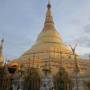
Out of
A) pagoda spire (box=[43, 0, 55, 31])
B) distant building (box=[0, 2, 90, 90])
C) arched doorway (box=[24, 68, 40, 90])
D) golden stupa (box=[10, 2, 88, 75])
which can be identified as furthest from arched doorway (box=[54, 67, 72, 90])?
pagoda spire (box=[43, 0, 55, 31])

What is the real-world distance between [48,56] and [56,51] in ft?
10.2

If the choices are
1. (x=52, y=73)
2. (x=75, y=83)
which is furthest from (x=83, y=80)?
(x=52, y=73)

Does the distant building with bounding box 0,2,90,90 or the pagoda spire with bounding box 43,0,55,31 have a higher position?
the pagoda spire with bounding box 43,0,55,31

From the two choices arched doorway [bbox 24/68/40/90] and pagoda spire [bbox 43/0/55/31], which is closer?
arched doorway [bbox 24/68/40/90]

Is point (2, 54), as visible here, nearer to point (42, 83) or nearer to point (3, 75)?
point (3, 75)

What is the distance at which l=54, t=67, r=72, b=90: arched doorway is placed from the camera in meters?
39.3

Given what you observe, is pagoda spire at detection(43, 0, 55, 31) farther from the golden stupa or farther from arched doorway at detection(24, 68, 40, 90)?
arched doorway at detection(24, 68, 40, 90)

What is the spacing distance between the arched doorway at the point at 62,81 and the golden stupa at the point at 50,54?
1264mm

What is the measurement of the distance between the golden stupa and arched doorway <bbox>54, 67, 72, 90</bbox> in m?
1.26

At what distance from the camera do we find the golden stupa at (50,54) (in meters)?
43.4

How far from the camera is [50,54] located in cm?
4728

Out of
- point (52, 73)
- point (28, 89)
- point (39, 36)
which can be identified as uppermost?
point (39, 36)

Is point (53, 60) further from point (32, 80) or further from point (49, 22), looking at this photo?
point (49, 22)

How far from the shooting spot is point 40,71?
4041 cm
